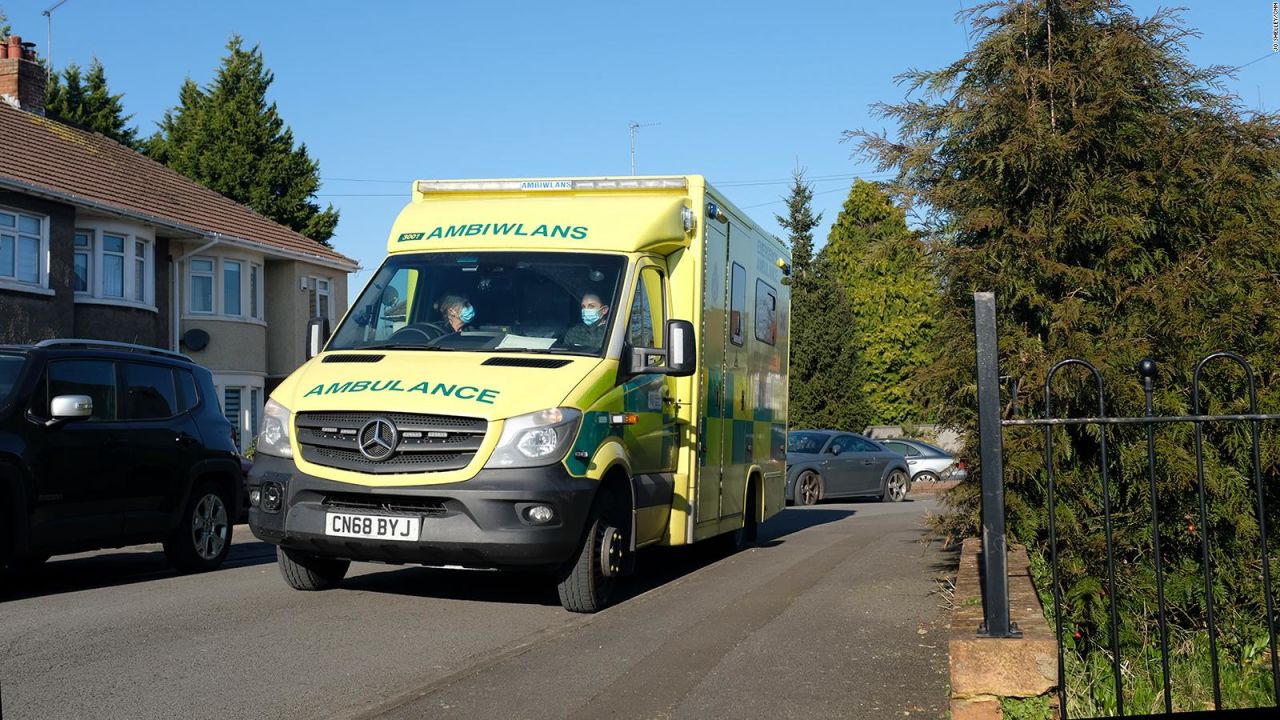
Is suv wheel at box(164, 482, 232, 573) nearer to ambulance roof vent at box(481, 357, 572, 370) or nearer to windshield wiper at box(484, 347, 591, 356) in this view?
windshield wiper at box(484, 347, 591, 356)

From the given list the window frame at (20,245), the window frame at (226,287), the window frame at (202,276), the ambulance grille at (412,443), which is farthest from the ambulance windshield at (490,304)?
the window frame at (226,287)

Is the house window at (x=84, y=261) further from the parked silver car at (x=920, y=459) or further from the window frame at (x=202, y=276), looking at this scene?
the parked silver car at (x=920, y=459)

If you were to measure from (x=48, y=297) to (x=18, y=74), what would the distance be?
749cm

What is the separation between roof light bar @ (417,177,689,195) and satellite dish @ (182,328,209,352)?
67.9ft

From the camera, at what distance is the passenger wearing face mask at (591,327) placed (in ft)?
29.5

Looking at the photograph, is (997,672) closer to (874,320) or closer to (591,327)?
(591,327)

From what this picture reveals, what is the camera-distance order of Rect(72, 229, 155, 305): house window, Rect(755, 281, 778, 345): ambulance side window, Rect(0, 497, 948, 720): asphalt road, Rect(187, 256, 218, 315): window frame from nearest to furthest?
Rect(0, 497, 948, 720): asphalt road → Rect(755, 281, 778, 345): ambulance side window → Rect(72, 229, 155, 305): house window → Rect(187, 256, 218, 315): window frame

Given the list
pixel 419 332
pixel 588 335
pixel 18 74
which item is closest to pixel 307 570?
pixel 419 332

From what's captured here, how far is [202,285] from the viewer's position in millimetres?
A: 30328

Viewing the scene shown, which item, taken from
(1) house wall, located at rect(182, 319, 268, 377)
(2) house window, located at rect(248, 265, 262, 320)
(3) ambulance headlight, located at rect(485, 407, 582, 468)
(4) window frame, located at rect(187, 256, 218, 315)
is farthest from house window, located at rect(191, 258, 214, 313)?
(3) ambulance headlight, located at rect(485, 407, 582, 468)

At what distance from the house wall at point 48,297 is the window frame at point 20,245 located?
3.1 inches

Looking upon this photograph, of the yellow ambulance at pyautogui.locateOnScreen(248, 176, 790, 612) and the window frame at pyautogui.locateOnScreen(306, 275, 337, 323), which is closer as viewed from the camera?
the yellow ambulance at pyautogui.locateOnScreen(248, 176, 790, 612)

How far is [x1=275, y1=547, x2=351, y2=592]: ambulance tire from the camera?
9336 millimetres

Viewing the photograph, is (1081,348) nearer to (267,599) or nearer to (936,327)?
(936,327)
